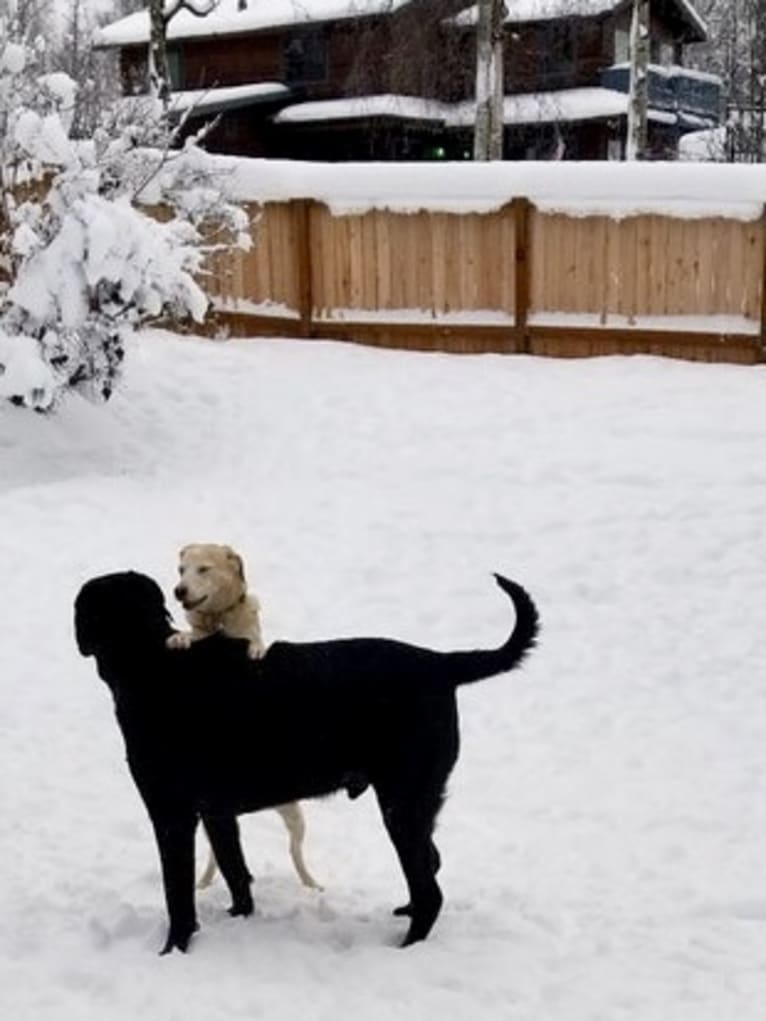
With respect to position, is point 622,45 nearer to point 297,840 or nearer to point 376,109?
point 376,109

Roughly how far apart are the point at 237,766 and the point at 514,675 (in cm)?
343

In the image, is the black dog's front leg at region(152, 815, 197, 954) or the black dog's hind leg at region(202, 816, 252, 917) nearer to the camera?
the black dog's front leg at region(152, 815, 197, 954)

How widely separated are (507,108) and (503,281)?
2012cm

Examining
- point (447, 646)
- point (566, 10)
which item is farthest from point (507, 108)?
point (447, 646)

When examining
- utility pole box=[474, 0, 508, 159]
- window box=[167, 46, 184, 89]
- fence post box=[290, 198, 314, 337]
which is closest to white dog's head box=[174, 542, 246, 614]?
fence post box=[290, 198, 314, 337]

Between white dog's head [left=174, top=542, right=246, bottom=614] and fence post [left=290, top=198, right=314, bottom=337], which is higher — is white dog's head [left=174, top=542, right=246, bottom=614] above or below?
below

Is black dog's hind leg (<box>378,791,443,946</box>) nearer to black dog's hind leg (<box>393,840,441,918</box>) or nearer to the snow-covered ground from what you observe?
black dog's hind leg (<box>393,840,441,918</box>)

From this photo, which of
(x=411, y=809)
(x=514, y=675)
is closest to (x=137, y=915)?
(x=411, y=809)

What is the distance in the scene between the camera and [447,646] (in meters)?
8.02

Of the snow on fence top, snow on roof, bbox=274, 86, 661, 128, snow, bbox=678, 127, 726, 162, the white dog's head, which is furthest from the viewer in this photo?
snow on roof, bbox=274, 86, 661, 128

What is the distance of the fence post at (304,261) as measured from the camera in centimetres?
1495

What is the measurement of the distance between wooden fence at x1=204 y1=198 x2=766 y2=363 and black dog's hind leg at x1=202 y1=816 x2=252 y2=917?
404 inches

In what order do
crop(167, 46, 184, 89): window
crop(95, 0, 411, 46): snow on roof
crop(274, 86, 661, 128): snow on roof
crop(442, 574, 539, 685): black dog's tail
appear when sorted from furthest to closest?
crop(167, 46, 184, 89): window
crop(95, 0, 411, 46): snow on roof
crop(274, 86, 661, 128): snow on roof
crop(442, 574, 539, 685): black dog's tail

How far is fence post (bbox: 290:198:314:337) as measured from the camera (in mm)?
14945
